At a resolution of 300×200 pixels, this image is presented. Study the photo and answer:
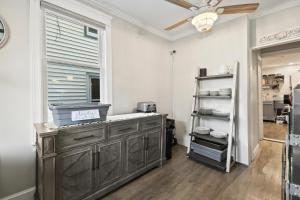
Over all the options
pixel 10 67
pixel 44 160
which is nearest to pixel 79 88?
pixel 10 67

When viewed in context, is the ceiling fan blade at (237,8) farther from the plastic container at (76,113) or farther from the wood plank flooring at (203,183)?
the wood plank flooring at (203,183)

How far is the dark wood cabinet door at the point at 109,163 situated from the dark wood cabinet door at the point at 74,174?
11cm

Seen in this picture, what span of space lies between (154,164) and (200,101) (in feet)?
5.78

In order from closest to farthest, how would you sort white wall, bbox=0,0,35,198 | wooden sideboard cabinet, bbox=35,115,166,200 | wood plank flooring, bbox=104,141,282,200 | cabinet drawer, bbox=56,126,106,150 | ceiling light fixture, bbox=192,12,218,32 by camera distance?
wooden sideboard cabinet, bbox=35,115,166,200 → cabinet drawer, bbox=56,126,106,150 → white wall, bbox=0,0,35,198 → ceiling light fixture, bbox=192,12,218,32 → wood plank flooring, bbox=104,141,282,200

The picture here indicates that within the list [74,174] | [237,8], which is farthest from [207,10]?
[74,174]

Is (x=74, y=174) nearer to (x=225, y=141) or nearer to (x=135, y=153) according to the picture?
(x=135, y=153)

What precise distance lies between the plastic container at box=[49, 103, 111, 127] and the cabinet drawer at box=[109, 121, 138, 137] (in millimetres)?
203

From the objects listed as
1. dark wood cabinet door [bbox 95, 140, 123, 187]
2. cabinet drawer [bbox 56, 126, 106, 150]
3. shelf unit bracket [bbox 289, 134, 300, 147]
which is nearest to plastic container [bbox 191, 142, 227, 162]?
dark wood cabinet door [bbox 95, 140, 123, 187]

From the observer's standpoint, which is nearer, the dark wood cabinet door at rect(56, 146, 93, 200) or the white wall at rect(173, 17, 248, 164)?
the dark wood cabinet door at rect(56, 146, 93, 200)

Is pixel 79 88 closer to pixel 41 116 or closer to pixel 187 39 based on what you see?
pixel 41 116

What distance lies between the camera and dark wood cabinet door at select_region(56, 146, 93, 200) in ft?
5.33

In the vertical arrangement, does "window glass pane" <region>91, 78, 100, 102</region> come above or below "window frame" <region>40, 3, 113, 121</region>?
below

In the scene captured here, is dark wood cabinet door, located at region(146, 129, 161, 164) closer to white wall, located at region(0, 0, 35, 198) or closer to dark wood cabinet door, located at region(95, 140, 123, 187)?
dark wood cabinet door, located at region(95, 140, 123, 187)

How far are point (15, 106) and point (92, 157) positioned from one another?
3.54ft
